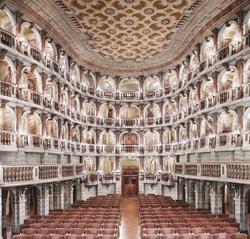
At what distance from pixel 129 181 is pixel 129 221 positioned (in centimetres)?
1697

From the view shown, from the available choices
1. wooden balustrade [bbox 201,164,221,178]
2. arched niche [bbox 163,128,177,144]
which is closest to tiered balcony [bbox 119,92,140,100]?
arched niche [bbox 163,128,177,144]

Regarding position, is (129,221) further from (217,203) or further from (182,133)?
(182,133)

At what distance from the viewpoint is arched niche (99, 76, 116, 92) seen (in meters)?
45.8

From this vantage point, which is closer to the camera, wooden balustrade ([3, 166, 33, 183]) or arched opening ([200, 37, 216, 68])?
wooden balustrade ([3, 166, 33, 183])

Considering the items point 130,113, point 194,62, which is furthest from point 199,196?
point 130,113

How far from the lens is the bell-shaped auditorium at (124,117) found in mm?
23516

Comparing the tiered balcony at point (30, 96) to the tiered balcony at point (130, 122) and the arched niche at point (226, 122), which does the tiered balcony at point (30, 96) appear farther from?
the tiered balcony at point (130, 122)

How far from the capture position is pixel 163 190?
43.6 meters

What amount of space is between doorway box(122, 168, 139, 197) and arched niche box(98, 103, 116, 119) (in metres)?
7.21

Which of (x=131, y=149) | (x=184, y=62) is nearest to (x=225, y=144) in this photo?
(x=184, y=62)

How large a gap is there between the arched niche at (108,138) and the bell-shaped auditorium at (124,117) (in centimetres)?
19

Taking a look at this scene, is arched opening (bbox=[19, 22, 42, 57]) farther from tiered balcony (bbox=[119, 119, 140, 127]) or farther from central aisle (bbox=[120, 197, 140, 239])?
tiered balcony (bbox=[119, 119, 140, 127])

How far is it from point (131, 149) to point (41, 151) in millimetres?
19040

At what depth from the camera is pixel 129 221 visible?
2978 cm
